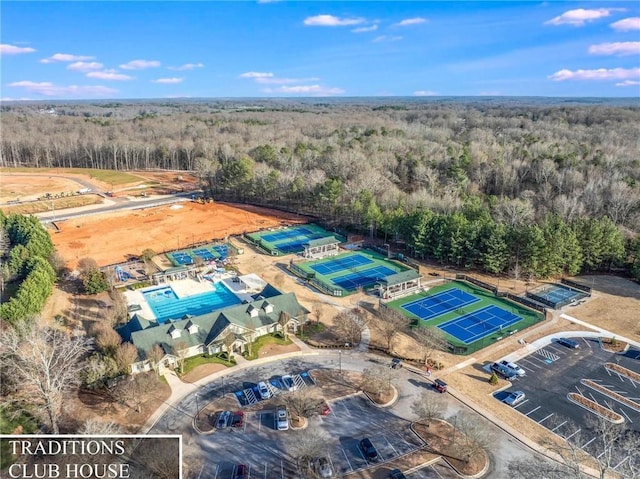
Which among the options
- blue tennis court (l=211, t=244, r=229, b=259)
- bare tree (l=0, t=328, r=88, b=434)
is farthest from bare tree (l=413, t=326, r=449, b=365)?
blue tennis court (l=211, t=244, r=229, b=259)

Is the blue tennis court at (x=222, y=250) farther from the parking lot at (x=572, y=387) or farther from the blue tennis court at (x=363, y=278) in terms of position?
the parking lot at (x=572, y=387)

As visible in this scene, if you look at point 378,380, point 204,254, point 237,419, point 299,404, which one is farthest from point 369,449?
point 204,254

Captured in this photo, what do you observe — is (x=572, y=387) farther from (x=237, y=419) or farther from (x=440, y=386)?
(x=237, y=419)

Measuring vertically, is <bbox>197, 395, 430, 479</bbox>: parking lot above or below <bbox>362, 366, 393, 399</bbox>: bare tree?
below

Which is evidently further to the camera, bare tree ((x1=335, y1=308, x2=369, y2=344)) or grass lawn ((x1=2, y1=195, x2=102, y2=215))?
grass lawn ((x1=2, y1=195, x2=102, y2=215))

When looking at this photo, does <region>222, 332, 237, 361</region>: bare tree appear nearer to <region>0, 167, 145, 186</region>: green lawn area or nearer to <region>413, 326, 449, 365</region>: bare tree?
<region>413, 326, 449, 365</region>: bare tree
